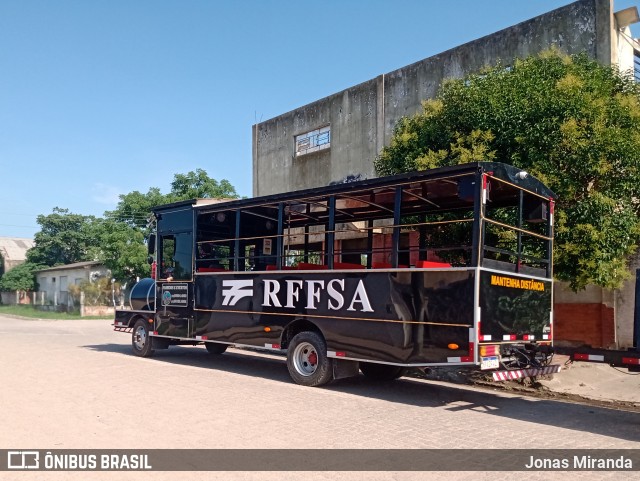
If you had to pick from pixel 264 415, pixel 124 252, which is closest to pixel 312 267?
pixel 264 415

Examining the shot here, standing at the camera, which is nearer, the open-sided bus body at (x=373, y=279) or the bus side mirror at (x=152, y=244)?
the open-sided bus body at (x=373, y=279)

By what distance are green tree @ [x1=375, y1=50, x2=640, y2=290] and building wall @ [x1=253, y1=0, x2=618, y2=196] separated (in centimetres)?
270

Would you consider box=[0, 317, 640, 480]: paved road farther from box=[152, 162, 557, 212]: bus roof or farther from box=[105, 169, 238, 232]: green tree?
box=[105, 169, 238, 232]: green tree

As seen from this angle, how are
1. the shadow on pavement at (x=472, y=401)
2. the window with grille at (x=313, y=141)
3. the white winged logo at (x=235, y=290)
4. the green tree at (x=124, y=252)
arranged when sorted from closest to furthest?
the shadow on pavement at (x=472, y=401), the white winged logo at (x=235, y=290), the window with grille at (x=313, y=141), the green tree at (x=124, y=252)

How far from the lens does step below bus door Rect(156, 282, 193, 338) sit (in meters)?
12.3

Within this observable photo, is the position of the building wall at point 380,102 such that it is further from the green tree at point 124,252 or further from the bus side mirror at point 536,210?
the green tree at point 124,252

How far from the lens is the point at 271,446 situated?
6.08 metres

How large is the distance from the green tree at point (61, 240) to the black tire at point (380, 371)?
151 feet

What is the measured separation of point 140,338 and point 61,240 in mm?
43051

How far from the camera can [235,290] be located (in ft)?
36.9

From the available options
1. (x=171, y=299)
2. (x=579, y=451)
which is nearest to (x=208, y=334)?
(x=171, y=299)

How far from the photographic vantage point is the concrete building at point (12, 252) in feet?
201

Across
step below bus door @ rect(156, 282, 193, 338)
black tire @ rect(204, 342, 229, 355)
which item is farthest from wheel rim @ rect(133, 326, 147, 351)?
black tire @ rect(204, 342, 229, 355)

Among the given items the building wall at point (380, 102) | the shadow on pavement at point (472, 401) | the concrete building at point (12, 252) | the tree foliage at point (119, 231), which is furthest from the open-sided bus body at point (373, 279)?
the concrete building at point (12, 252)
